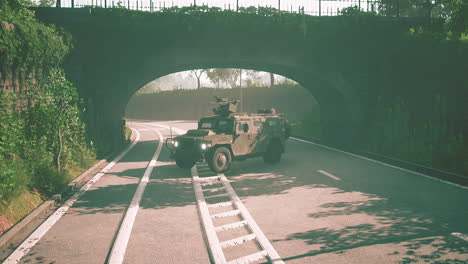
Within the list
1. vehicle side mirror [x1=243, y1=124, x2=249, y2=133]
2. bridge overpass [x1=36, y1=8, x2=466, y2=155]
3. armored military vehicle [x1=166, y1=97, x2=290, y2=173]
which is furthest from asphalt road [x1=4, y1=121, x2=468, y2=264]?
bridge overpass [x1=36, y1=8, x2=466, y2=155]

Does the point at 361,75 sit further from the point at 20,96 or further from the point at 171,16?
the point at 20,96

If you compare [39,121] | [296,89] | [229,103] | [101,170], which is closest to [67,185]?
[39,121]

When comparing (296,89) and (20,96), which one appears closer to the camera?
(20,96)

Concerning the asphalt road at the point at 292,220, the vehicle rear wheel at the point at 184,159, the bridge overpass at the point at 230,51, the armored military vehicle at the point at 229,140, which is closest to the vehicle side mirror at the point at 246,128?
the armored military vehicle at the point at 229,140

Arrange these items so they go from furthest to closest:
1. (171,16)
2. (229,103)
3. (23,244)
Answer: (171,16) → (229,103) → (23,244)

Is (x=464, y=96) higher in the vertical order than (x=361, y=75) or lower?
lower

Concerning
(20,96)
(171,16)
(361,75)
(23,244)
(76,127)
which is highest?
(171,16)

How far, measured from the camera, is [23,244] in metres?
5.83

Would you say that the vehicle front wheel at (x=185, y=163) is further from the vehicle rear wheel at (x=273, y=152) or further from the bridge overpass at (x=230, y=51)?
Answer: the bridge overpass at (x=230, y=51)

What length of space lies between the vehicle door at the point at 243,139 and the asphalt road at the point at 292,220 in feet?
3.25

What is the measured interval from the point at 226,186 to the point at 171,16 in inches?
392

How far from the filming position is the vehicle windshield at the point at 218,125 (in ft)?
41.1

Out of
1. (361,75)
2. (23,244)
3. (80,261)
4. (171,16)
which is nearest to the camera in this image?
(80,261)

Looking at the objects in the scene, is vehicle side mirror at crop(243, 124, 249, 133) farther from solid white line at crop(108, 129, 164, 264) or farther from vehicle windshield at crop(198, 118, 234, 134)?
solid white line at crop(108, 129, 164, 264)
